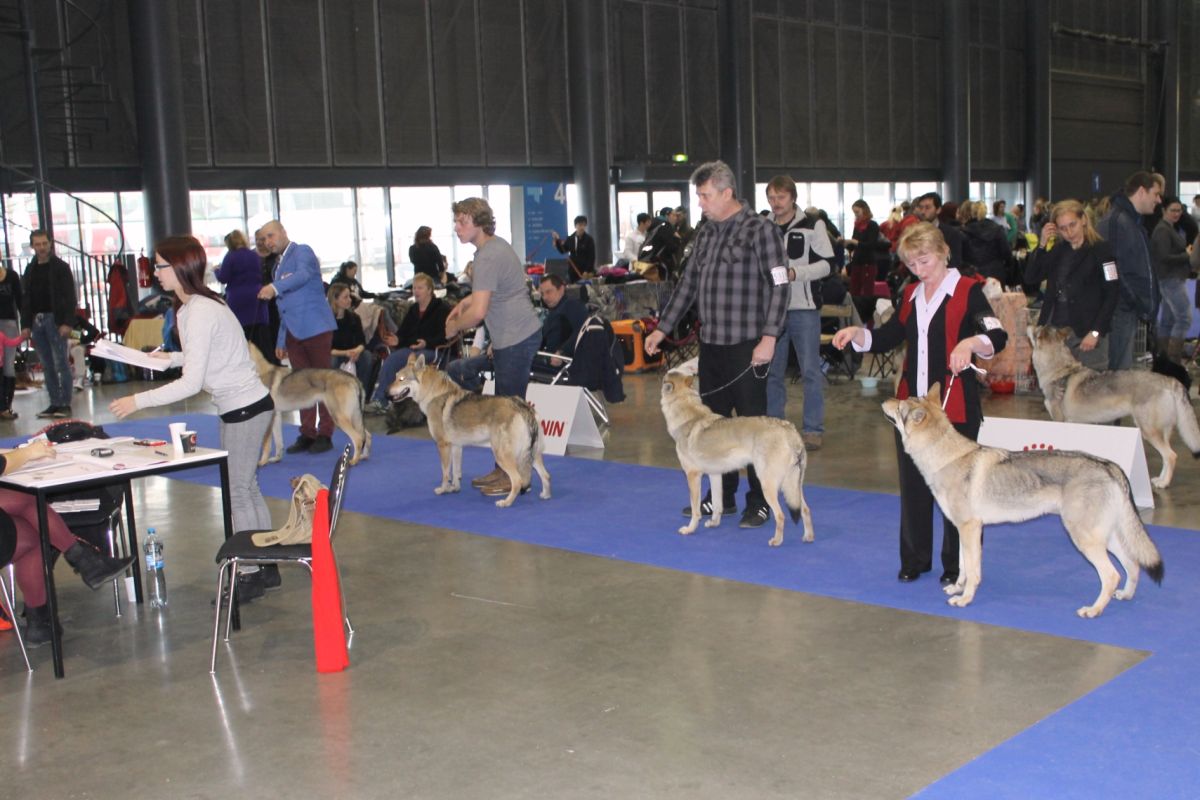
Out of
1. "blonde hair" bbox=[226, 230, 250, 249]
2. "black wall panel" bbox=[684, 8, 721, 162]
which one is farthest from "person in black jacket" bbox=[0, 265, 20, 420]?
"black wall panel" bbox=[684, 8, 721, 162]

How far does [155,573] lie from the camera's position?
17.2ft

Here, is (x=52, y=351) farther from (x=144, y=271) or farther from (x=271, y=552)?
(x=271, y=552)

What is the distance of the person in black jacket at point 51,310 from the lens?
10.9 meters

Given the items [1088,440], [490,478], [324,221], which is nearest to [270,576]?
[490,478]

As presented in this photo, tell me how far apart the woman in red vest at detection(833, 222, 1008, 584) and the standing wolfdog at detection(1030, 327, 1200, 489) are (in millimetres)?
2116

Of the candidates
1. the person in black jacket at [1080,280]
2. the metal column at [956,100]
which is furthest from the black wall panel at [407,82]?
the metal column at [956,100]

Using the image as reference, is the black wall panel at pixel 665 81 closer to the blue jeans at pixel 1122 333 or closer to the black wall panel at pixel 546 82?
the black wall panel at pixel 546 82

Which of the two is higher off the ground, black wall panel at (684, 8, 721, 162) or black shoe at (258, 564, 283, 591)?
black wall panel at (684, 8, 721, 162)

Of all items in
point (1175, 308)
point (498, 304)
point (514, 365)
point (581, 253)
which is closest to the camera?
point (498, 304)

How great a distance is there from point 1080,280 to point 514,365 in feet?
11.0

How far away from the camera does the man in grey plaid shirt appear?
19.4ft

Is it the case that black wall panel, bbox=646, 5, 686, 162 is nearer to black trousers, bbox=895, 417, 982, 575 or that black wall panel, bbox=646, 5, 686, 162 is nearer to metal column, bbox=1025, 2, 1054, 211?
metal column, bbox=1025, 2, 1054, 211

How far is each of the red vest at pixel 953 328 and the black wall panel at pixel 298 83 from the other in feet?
43.4

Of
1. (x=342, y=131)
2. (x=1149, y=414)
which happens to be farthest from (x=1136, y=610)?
(x=342, y=131)
